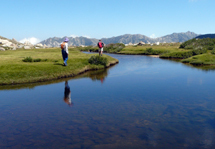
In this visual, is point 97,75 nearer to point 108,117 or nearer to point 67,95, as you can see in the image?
point 67,95

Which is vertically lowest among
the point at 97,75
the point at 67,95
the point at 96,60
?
the point at 67,95

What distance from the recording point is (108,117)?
12.8m

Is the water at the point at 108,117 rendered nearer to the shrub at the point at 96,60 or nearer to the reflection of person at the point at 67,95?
the reflection of person at the point at 67,95

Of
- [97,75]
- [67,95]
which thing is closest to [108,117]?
[67,95]

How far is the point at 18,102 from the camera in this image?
52.8 feet

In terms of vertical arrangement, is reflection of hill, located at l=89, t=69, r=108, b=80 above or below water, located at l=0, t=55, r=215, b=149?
above

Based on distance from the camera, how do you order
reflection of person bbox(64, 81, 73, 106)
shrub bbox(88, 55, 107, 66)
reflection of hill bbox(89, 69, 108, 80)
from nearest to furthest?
reflection of person bbox(64, 81, 73, 106)
reflection of hill bbox(89, 69, 108, 80)
shrub bbox(88, 55, 107, 66)

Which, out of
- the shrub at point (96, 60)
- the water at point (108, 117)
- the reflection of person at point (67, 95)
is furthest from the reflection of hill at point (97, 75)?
the water at point (108, 117)

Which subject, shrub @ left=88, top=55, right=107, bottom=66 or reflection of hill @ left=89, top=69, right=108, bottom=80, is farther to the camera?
shrub @ left=88, top=55, right=107, bottom=66

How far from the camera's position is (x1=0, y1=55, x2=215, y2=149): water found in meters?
9.78

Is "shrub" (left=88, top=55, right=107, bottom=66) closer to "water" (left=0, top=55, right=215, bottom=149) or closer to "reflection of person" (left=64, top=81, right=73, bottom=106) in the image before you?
"reflection of person" (left=64, top=81, right=73, bottom=106)

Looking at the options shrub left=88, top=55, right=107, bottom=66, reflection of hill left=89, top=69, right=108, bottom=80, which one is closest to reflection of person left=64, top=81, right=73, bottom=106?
reflection of hill left=89, top=69, right=108, bottom=80

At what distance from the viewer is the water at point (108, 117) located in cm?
978

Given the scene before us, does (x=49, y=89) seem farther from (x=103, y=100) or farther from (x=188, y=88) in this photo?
(x=188, y=88)
